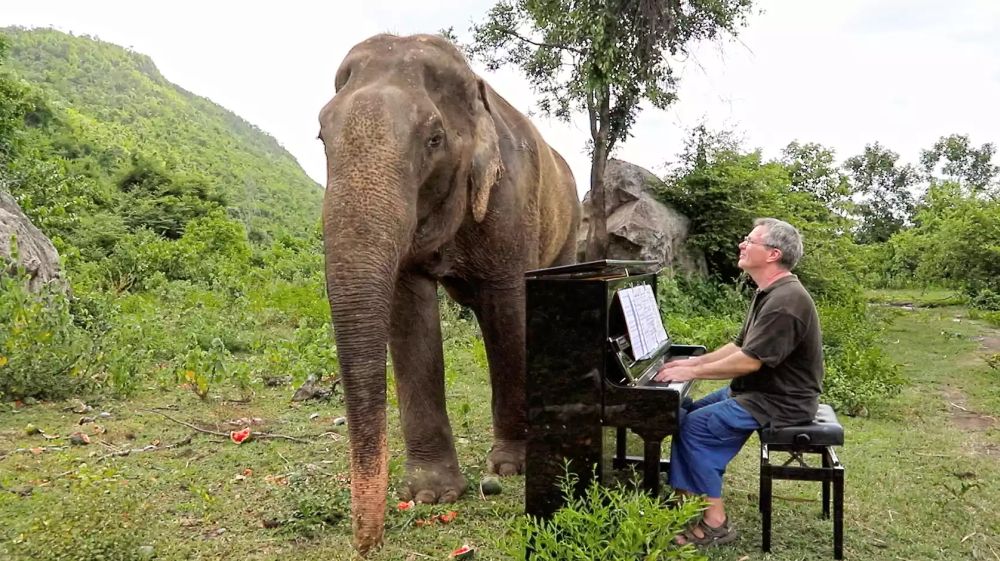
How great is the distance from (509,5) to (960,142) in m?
33.8

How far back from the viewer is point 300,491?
486cm

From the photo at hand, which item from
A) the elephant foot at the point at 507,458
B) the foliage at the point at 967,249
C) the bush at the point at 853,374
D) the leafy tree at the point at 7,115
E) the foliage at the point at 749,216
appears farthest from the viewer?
the leafy tree at the point at 7,115

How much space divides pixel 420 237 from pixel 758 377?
2.10 metres

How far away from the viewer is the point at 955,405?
921cm

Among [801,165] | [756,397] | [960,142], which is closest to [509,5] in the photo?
[801,165]

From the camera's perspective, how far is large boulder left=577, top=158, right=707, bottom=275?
51.4 feet

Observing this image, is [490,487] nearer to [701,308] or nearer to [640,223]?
[701,308]

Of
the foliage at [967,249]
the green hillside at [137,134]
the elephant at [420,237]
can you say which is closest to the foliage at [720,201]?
the foliage at [967,249]

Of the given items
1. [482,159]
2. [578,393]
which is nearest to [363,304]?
[578,393]

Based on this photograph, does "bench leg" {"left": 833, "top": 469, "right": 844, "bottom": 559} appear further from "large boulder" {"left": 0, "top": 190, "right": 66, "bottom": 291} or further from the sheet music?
"large boulder" {"left": 0, "top": 190, "right": 66, "bottom": 291}

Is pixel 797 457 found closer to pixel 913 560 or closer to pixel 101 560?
pixel 913 560

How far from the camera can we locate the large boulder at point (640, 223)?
1566cm

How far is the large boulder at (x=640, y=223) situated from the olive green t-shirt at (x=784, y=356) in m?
10.7

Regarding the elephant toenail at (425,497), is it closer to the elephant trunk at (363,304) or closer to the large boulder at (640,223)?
the elephant trunk at (363,304)
